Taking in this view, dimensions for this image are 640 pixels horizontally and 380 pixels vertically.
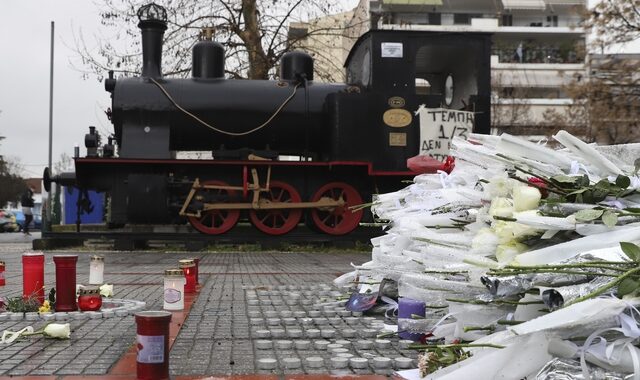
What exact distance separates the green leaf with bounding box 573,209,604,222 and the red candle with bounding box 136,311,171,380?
1.83 meters

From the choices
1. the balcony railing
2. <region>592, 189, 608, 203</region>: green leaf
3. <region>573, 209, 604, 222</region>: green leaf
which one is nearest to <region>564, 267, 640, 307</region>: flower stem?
<region>573, 209, 604, 222</region>: green leaf

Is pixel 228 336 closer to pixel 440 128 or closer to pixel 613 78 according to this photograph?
pixel 440 128

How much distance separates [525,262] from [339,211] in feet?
30.3

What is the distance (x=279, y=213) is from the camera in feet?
39.3

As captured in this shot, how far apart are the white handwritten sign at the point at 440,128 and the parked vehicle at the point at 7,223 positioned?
2945cm

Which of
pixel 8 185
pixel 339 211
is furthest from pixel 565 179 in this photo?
pixel 8 185

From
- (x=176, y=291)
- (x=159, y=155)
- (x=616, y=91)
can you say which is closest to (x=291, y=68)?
(x=159, y=155)

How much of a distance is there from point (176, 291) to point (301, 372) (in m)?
1.87

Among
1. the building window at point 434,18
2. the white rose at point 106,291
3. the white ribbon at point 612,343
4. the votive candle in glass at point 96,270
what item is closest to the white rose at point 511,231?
the white ribbon at point 612,343

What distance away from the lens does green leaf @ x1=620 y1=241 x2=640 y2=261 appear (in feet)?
8.13

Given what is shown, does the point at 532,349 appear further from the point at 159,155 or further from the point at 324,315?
the point at 159,155

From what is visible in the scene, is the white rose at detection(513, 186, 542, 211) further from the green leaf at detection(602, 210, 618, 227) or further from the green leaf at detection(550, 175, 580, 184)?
the green leaf at detection(602, 210, 618, 227)

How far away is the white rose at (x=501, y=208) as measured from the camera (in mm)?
3193

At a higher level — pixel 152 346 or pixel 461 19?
pixel 461 19
